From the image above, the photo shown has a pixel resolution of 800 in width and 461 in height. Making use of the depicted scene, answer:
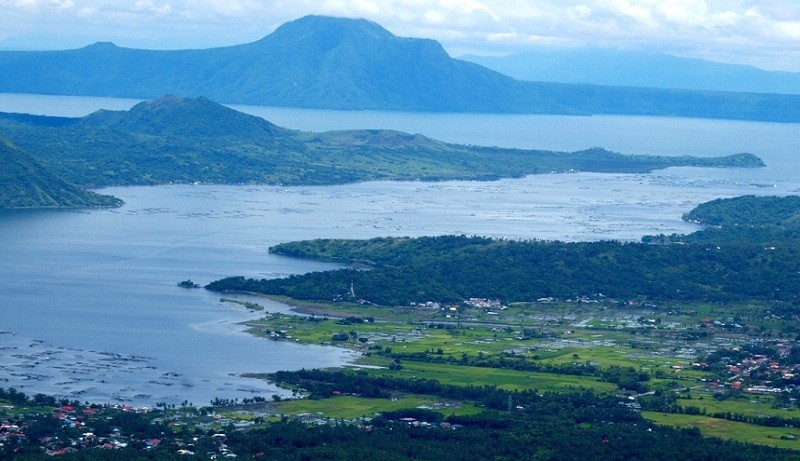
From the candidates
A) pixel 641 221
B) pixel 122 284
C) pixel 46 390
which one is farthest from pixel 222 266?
pixel 641 221

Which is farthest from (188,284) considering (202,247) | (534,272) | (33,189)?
(33,189)

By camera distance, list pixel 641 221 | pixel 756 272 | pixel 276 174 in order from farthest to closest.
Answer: pixel 276 174
pixel 641 221
pixel 756 272

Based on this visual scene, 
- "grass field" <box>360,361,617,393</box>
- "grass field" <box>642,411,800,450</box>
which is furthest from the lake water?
"grass field" <box>642,411,800,450</box>

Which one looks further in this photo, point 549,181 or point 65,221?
point 549,181

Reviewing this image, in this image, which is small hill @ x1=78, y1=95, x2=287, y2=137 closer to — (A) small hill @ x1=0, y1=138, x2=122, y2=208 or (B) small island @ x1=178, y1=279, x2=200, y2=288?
(A) small hill @ x1=0, y1=138, x2=122, y2=208

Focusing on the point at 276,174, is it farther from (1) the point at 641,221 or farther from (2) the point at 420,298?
(2) the point at 420,298

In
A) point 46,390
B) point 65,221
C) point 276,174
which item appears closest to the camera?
point 46,390

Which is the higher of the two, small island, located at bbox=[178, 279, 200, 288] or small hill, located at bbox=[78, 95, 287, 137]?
small hill, located at bbox=[78, 95, 287, 137]
